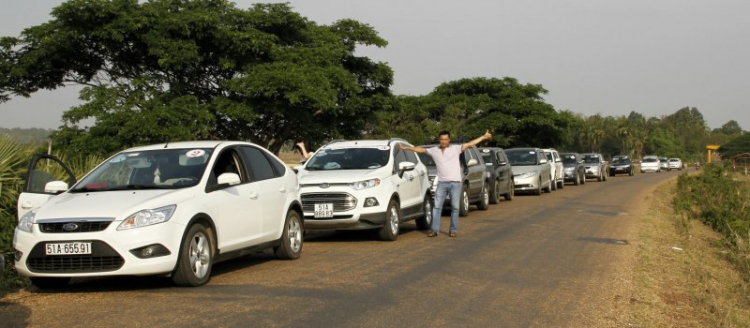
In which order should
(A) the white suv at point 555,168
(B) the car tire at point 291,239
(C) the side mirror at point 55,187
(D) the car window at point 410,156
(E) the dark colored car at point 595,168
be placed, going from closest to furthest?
(C) the side mirror at point 55,187, (B) the car tire at point 291,239, (D) the car window at point 410,156, (A) the white suv at point 555,168, (E) the dark colored car at point 595,168

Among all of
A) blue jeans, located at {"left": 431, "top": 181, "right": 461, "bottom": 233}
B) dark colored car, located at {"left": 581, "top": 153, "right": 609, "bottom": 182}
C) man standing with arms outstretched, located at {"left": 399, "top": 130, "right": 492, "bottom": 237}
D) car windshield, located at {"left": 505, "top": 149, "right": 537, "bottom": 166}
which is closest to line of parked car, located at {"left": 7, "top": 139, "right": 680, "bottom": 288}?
man standing with arms outstretched, located at {"left": 399, "top": 130, "right": 492, "bottom": 237}

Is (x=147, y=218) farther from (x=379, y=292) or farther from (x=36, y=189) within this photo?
(x=379, y=292)

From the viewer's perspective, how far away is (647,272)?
9.67m

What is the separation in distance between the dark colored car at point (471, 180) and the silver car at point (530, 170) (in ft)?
21.1

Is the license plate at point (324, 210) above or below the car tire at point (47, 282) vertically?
above

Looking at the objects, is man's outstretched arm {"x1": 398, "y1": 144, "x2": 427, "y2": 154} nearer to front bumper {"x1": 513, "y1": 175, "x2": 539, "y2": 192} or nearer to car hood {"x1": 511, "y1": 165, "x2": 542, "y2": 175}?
front bumper {"x1": 513, "y1": 175, "x2": 539, "y2": 192}

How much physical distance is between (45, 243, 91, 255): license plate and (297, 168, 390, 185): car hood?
528cm

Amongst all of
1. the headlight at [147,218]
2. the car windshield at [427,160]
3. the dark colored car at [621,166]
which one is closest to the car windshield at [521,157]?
the car windshield at [427,160]

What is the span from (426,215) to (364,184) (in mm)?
2490

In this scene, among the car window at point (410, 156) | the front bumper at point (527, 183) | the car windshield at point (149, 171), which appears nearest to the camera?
the car windshield at point (149, 171)

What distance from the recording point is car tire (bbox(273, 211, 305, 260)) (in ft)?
33.4

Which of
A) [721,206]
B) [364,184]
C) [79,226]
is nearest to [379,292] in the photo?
[79,226]

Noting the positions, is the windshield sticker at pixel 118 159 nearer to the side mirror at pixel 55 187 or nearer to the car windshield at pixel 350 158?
the side mirror at pixel 55 187

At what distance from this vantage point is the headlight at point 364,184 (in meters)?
12.5
